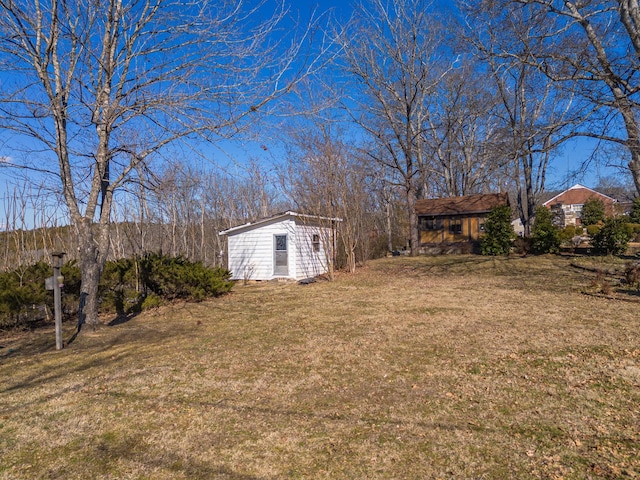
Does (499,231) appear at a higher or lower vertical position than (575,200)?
lower

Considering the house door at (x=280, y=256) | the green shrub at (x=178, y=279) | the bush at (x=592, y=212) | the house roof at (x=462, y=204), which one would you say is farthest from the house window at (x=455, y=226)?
the green shrub at (x=178, y=279)

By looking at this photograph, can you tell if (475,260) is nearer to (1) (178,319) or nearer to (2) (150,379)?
(1) (178,319)

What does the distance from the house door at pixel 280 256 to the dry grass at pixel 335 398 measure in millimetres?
7407

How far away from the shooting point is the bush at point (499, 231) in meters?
17.9

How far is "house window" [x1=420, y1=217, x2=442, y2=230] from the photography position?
2564cm

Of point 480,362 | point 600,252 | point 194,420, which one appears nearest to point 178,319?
point 194,420

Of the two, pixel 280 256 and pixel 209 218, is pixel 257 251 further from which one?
pixel 209 218

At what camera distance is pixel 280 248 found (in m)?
14.6

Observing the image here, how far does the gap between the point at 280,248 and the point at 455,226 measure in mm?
14891

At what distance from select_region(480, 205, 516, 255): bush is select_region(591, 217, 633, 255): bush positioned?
341 cm

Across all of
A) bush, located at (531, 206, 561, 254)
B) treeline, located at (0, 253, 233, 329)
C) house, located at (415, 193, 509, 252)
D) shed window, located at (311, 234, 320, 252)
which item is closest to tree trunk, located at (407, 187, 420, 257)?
house, located at (415, 193, 509, 252)

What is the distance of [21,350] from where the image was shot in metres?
5.68

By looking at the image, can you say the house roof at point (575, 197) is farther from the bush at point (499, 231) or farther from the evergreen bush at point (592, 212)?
the bush at point (499, 231)

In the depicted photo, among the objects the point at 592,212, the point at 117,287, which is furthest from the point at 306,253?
the point at 592,212
